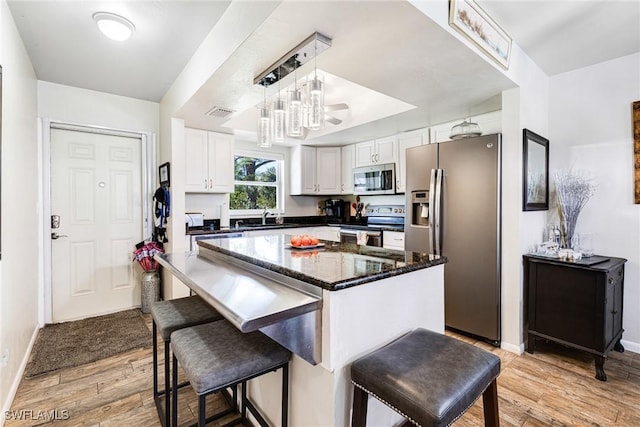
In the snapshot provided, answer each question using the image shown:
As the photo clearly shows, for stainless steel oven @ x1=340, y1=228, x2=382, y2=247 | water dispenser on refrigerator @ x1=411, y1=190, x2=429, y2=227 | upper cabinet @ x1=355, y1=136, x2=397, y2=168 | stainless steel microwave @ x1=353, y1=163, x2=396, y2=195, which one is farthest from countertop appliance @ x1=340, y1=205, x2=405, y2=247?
upper cabinet @ x1=355, y1=136, x2=397, y2=168

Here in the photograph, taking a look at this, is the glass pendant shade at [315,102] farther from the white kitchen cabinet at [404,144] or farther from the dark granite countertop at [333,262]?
the white kitchen cabinet at [404,144]

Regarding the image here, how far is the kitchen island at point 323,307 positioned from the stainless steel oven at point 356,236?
6.75 ft

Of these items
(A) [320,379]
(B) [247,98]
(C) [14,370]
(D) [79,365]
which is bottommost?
(D) [79,365]

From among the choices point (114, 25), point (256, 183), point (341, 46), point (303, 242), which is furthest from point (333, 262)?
point (256, 183)

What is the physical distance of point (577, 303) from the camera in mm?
2297

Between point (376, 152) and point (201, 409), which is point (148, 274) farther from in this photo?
point (376, 152)

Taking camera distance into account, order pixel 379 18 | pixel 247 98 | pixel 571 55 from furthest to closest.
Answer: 1. pixel 247 98
2. pixel 571 55
3. pixel 379 18

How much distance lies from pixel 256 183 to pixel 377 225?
2.01m

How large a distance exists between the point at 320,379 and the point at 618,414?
187cm

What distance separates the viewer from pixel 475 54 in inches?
77.0

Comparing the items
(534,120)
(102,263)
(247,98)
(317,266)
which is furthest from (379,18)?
(102,263)

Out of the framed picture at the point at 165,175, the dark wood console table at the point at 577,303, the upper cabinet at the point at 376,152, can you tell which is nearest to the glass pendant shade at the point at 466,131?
the upper cabinet at the point at 376,152

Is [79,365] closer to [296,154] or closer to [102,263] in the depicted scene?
[102,263]

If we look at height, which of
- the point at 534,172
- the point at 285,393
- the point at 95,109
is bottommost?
the point at 285,393
